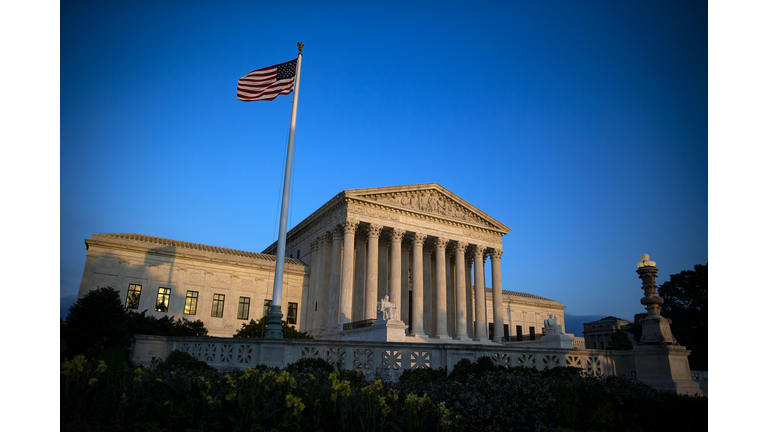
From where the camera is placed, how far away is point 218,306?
41000mm

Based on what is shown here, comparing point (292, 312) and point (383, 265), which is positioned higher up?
point (383, 265)

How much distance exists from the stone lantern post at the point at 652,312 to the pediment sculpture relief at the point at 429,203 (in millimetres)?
27142

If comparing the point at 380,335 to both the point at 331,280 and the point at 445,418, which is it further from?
the point at 445,418

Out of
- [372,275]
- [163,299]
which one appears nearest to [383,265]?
[372,275]

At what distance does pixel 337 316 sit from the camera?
38.8 m

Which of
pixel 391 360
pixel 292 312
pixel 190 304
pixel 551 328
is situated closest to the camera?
pixel 391 360

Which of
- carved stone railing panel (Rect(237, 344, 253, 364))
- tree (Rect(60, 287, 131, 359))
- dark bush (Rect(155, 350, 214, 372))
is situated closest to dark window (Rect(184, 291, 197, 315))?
tree (Rect(60, 287, 131, 359))

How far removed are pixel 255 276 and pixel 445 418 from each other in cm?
3852

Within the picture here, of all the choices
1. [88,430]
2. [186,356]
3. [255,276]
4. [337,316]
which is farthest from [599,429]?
[255,276]

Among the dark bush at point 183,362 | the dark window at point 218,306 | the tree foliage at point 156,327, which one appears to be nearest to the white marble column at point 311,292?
the dark window at point 218,306

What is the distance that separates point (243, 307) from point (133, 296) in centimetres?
919

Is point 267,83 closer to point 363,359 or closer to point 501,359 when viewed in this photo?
point 363,359

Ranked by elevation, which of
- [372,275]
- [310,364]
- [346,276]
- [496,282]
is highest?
[496,282]

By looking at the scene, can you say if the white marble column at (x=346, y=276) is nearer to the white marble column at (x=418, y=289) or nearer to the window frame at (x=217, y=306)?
the white marble column at (x=418, y=289)
